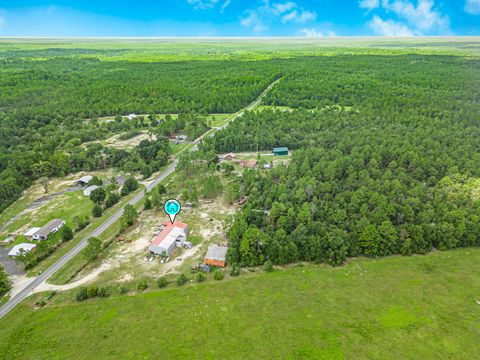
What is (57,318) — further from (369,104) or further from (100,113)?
(369,104)

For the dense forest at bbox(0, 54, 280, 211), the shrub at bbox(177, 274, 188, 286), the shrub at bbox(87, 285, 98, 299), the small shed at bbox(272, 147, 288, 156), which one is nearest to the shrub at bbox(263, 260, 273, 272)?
the shrub at bbox(177, 274, 188, 286)

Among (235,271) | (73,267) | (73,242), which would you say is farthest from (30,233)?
(235,271)

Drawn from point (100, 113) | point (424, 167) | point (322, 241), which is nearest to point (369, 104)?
point (424, 167)

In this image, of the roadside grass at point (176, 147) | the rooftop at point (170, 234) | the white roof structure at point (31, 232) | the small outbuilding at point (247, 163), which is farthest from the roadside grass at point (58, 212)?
the small outbuilding at point (247, 163)

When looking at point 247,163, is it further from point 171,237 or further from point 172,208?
point 171,237

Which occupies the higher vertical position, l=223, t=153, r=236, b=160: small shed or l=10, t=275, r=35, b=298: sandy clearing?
l=223, t=153, r=236, b=160: small shed

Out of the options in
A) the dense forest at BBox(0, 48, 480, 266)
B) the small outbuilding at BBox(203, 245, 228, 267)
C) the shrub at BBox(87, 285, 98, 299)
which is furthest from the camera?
the dense forest at BBox(0, 48, 480, 266)

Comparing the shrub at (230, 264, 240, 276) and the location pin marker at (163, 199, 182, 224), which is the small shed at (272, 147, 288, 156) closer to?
the location pin marker at (163, 199, 182, 224)
